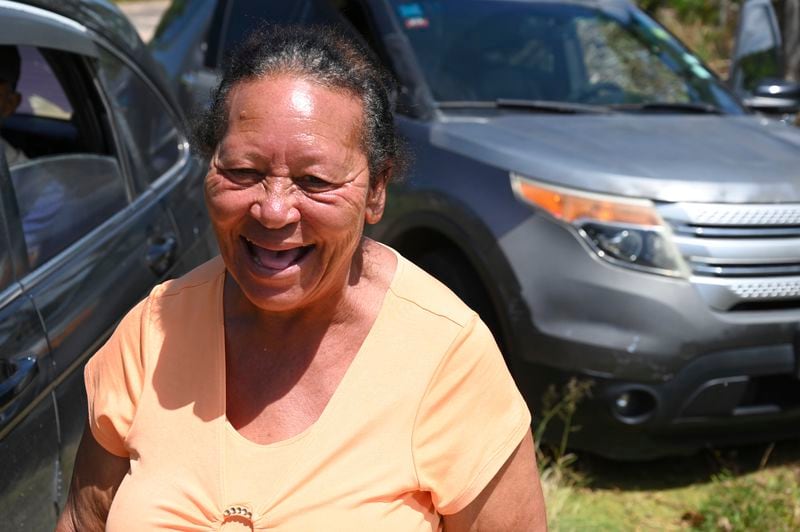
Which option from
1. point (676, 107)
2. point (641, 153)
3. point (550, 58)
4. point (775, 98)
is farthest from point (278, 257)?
point (775, 98)

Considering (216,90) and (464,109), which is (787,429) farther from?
(216,90)

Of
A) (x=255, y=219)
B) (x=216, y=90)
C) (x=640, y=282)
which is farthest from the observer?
(x=640, y=282)

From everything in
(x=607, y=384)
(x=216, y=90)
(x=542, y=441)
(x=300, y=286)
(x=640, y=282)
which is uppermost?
(x=216, y=90)

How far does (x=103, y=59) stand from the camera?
3.26 metres

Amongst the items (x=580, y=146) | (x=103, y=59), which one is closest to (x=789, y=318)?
(x=580, y=146)

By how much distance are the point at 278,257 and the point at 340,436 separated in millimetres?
317

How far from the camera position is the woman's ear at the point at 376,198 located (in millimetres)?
1988

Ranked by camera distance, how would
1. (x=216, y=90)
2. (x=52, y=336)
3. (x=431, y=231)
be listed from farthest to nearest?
(x=431, y=231) → (x=52, y=336) → (x=216, y=90)

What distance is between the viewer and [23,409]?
2.25 m

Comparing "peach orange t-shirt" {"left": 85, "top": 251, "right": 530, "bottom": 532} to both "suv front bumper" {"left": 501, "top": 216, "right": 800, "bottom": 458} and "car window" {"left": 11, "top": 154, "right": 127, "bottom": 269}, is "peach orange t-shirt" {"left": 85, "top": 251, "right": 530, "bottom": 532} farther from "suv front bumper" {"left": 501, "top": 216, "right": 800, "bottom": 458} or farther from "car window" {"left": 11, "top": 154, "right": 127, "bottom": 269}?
"suv front bumper" {"left": 501, "top": 216, "right": 800, "bottom": 458}

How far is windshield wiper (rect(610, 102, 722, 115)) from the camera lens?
4.85 metres

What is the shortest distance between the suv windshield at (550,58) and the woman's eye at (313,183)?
8.96 feet

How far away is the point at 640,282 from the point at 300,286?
200 cm

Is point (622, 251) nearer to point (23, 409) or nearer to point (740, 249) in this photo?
point (740, 249)
